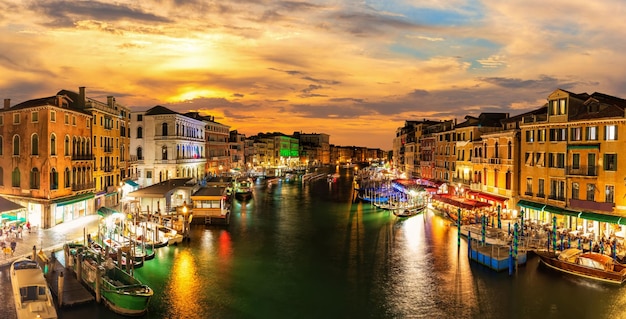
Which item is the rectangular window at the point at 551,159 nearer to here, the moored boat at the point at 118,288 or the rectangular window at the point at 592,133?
the rectangular window at the point at 592,133

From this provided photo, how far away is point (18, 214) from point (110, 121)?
617 inches

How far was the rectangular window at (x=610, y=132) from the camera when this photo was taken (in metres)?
32.1

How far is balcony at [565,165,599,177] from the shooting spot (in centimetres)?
3338

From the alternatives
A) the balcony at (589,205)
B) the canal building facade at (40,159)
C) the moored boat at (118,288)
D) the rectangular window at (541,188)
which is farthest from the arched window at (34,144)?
the balcony at (589,205)

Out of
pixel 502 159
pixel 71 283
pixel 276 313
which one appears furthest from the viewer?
pixel 502 159

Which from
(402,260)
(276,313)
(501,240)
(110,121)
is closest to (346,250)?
(402,260)

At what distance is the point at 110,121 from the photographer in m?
48.9

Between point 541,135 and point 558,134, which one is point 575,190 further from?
point 541,135

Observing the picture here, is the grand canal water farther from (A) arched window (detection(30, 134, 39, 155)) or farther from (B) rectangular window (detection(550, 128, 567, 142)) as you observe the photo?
(A) arched window (detection(30, 134, 39, 155))

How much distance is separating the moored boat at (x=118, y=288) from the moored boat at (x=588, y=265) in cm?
2406

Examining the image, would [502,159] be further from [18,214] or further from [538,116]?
[18,214]

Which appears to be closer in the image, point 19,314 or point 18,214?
point 19,314

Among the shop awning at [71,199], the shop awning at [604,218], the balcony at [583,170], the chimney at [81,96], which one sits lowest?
the shop awning at [604,218]

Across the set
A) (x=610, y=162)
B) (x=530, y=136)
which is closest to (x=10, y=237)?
(x=530, y=136)
